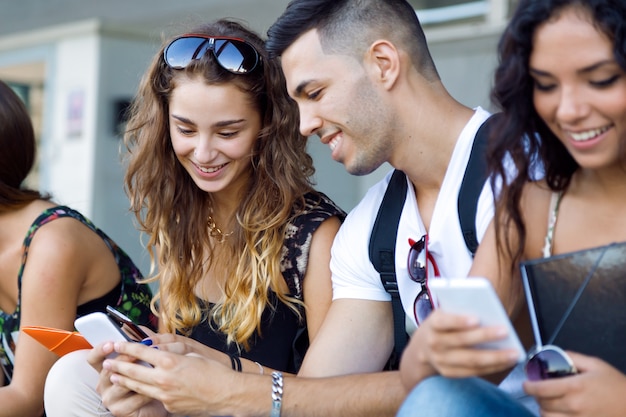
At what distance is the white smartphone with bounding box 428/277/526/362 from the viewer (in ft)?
5.52

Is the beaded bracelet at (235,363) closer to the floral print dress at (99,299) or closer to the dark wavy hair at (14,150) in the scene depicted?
the floral print dress at (99,299)

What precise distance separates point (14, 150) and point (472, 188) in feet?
5.65

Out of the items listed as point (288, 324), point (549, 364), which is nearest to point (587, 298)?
point (549, 364)

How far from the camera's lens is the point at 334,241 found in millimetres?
2996

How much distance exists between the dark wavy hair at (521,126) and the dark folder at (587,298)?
135 mm

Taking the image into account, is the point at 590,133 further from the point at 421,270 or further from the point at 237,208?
the point at 237,208

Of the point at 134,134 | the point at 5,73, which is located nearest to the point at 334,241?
the point at 134,134

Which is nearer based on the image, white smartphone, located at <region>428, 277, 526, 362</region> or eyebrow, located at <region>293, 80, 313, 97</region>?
white smartphone, located at <region>428, 277, 526, 362</region>

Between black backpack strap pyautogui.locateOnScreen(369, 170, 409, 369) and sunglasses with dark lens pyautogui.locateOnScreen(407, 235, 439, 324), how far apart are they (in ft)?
0.27

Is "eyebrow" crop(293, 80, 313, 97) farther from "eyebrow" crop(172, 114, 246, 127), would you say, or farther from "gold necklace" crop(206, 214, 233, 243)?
"gold necklace" crop(206, 214, 233, 243)

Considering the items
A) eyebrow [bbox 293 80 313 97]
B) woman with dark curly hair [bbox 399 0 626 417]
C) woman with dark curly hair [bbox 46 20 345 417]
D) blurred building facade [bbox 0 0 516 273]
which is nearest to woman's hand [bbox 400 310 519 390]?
woman with dark curly hair [bbox 399 0 626 417]

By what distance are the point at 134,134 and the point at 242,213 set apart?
1.79 feet

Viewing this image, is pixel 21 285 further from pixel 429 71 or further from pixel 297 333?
pixel 429 71

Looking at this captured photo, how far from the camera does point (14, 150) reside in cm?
350
